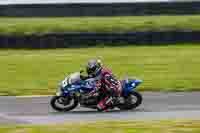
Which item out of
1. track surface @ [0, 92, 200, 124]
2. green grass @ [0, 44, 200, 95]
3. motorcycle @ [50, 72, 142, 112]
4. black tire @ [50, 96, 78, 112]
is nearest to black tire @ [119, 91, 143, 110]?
motorcycle @ [50, 72, 142, 112]

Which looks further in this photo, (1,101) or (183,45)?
(183,45)

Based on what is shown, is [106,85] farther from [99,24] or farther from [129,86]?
[99,24]

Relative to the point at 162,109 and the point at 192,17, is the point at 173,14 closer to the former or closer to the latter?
the point at 192,17

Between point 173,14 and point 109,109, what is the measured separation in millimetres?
14027

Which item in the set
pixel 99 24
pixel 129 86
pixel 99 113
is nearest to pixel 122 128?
pixel 99 113

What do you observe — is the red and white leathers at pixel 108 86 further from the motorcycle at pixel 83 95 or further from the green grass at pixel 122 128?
the green grass at pixel 122 128

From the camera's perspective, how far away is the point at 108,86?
50.3ft

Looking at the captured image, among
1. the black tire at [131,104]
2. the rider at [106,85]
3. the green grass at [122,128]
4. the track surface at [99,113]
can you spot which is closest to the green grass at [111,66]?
the track surface at [99,113]

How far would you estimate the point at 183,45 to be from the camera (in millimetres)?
26016

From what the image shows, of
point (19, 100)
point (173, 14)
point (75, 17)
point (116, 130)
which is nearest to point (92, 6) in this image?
point (75, 17)

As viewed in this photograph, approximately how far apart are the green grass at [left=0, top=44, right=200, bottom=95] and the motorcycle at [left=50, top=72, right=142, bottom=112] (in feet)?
9.34

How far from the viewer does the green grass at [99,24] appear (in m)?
26.7

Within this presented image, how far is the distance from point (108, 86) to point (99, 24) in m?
12.4

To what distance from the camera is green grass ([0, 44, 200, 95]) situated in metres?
19.1
